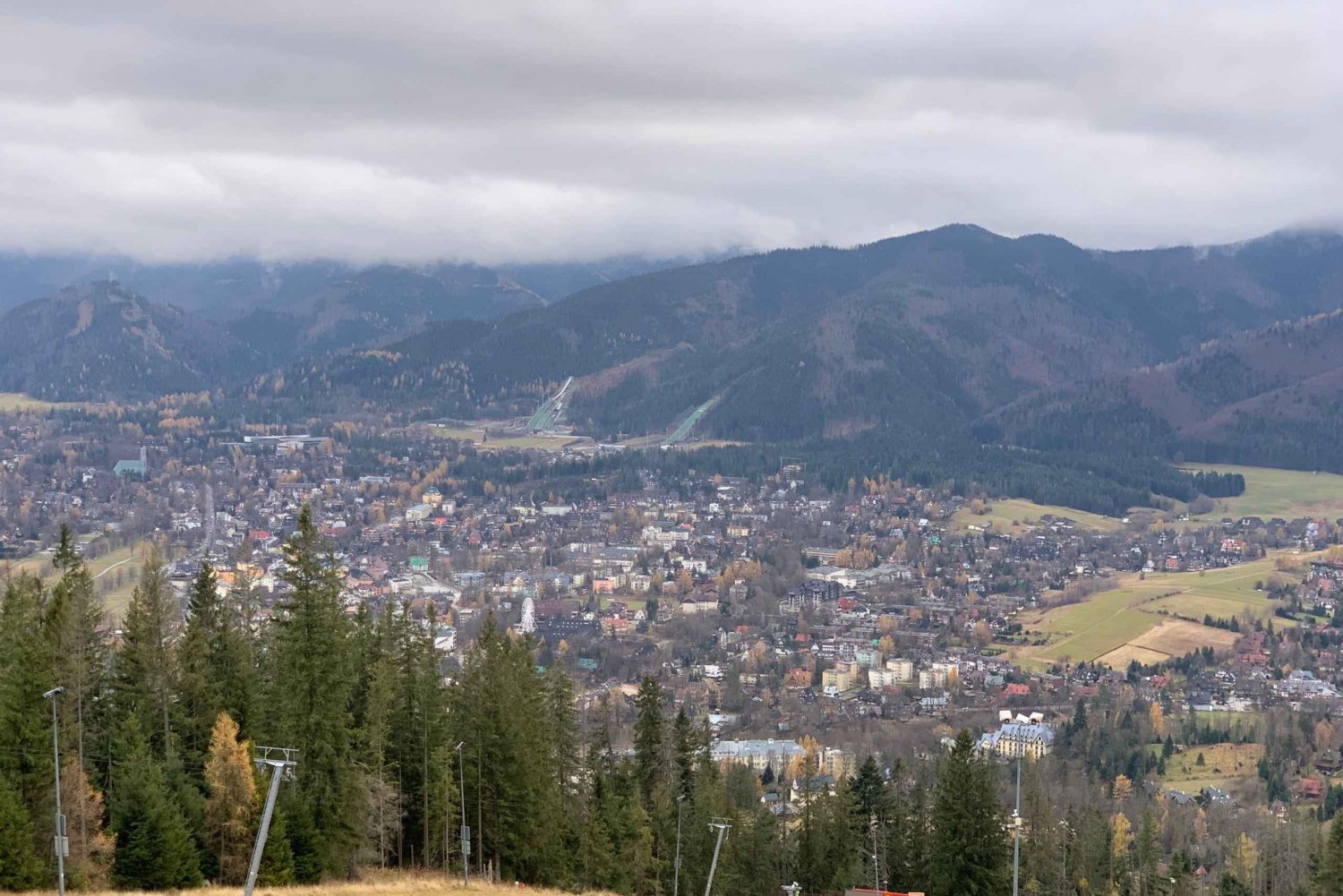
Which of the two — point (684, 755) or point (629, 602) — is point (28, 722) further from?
point (629, 602)

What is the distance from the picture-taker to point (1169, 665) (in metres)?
116

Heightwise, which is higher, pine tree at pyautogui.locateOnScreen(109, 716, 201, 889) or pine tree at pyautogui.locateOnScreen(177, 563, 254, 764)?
pine tree at pyautogui.locateOnScreen(177, 563, 254, 764)

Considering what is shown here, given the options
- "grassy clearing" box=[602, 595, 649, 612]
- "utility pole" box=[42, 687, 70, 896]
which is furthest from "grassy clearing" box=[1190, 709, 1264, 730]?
"utility pole" box=[42, 687, 70, 896]

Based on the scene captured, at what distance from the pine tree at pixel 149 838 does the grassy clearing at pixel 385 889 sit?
2.77ft

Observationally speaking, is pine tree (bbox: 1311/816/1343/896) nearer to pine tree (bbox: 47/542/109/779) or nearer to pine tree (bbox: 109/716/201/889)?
pine tree (bbox: 109/716/201/889)

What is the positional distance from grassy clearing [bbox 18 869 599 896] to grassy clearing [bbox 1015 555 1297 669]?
80415 millimetres

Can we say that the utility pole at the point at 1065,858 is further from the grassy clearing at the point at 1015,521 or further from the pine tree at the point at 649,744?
the grassy clearing at the point at 1015,521

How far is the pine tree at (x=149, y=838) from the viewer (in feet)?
132

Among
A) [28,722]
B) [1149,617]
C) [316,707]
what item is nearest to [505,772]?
[316,707]

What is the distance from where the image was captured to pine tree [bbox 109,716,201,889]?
4038cm

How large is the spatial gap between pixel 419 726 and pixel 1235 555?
13899 cm

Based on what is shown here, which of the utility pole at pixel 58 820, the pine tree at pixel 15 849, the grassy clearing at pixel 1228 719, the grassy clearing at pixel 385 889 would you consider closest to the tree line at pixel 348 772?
the pine tree at pixel 15 849

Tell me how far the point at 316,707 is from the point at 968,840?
24816 millimetres

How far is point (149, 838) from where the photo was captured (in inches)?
1592
